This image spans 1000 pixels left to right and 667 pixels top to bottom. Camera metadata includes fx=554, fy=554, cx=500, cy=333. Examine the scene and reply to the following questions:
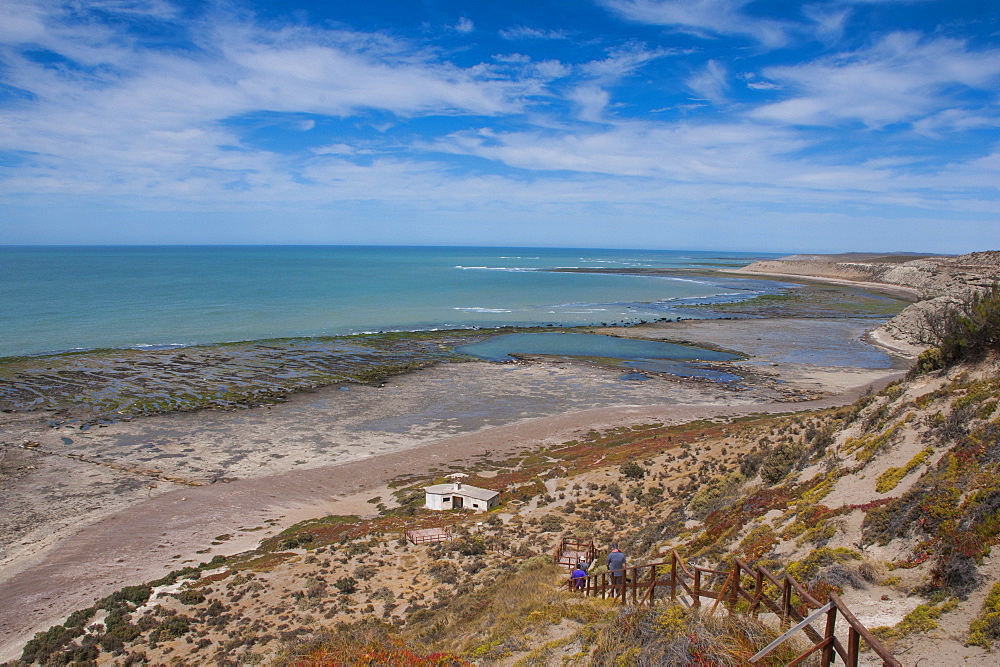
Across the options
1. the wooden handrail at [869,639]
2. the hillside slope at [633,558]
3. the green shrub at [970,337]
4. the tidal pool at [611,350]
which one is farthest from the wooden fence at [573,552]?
the tidal pool at [611,350]

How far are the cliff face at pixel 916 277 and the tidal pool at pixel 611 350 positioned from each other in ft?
55.5

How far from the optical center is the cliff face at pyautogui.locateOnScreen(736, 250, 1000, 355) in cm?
5528

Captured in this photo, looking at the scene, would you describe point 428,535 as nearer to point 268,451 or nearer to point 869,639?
point 268,451

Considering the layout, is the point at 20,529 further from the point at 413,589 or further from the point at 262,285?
the point at 262,285

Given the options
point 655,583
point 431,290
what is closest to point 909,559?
point 655,583

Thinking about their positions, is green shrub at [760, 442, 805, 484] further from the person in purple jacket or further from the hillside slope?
the person in purple jacket

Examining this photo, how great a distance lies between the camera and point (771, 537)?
1065 cm

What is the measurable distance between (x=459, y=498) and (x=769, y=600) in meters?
15.4

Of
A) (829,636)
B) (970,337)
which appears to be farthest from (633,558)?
(970,337)

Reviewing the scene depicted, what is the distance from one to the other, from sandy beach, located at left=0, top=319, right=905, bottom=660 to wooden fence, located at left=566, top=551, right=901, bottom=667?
14413 mm

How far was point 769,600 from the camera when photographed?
685 centimetres

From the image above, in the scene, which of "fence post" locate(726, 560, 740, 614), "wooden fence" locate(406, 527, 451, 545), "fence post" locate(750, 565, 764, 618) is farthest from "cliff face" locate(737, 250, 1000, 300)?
"fence post" locate(750, 565, 764, 618)

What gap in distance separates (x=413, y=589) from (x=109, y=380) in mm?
37262

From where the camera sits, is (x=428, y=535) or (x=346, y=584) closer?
(x=346, y=584)
